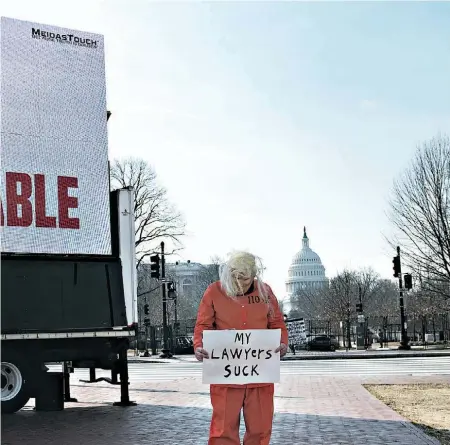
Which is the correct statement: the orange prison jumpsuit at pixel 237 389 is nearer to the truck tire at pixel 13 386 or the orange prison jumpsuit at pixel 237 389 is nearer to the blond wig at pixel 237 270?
the blond wig at pixel 237 270

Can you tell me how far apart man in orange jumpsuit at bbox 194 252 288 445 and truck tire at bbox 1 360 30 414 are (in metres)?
5.44

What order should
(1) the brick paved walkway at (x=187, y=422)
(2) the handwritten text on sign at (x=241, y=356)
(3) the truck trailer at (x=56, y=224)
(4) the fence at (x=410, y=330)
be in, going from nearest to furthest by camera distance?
1. (2) the handwritten text on sign at (x=241, y=356)
2. (1) the brick paved walkway at (x=187, y=422)
3. (3) the truck trailer at (x=56, y=224)
4. (4) the fence at (x=410, y=330)

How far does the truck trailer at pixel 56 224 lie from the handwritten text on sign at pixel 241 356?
17.4ft

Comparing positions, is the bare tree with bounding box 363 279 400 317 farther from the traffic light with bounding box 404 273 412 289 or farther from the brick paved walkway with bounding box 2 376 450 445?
the brick paved walkway with bounding box 2 376 450 445

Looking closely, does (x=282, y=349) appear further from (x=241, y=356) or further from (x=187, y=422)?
(x=187, y=422)

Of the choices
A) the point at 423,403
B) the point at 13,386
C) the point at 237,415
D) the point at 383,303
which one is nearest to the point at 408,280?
the point at 423,403

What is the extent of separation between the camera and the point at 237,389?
6.55 m

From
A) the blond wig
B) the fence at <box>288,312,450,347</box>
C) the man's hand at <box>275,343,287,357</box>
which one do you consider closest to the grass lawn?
the man's hand at <box>275,343,287,357</box>

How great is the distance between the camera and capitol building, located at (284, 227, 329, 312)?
17300cm

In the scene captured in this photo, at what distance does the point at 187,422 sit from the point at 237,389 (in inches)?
181

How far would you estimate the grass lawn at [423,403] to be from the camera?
33.6 feet

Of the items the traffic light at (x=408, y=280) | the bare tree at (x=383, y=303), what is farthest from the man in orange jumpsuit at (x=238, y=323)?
the bare tree at (x=383, y=303)

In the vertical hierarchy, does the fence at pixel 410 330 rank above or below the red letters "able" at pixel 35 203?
below

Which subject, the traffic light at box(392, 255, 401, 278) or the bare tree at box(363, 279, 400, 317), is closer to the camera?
the traffic light at box(392, 255, 401, 278)
